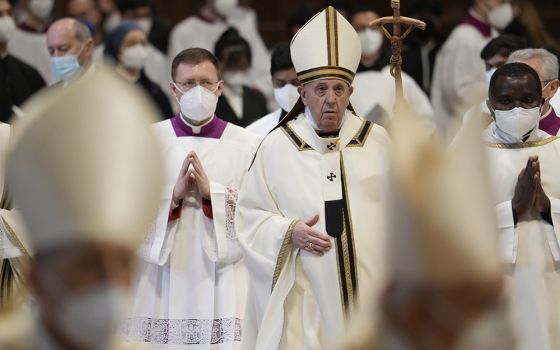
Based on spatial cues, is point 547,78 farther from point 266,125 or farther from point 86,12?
point 86,12

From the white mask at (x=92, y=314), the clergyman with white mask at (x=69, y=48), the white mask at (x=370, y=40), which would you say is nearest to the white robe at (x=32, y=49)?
the clergyman with white mask at (x=69, y=48)

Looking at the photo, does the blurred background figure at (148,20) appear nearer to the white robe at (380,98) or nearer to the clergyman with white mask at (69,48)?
the clergyman with white mask at (69,48)

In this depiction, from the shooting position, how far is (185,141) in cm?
775

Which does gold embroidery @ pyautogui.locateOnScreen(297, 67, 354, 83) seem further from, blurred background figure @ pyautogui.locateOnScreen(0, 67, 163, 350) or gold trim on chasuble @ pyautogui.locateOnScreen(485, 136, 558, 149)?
blurred background figure @ pyautogui.locateOnScreen(0, 67, 163, 350)

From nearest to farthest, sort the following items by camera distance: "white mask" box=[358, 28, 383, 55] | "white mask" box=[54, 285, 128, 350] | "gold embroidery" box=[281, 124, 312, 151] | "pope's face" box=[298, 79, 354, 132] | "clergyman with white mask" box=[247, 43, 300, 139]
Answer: "white mask" box=[54, 285, 128, 350] < "pope's face" box=[298, 79, 354, 132] < "gold embroidery" box=[281, 124, 312, 151] < "clergyman with white mask" box=[247, 43, 300, 139] < "white mask" box=[358, 28, 383, 55]

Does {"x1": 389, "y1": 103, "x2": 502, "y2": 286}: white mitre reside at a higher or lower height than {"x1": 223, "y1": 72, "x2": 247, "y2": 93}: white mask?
lower

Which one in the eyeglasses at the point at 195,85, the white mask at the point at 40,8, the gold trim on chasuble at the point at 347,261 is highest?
the white mask at the point at 40,8

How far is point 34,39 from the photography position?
40.6ft

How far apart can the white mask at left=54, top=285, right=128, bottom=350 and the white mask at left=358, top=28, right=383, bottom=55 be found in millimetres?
8453

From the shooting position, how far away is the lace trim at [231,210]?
7.50 metres

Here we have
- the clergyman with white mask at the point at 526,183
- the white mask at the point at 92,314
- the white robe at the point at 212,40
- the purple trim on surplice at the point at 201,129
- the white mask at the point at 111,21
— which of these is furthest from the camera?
the white mask at the point at 111,21

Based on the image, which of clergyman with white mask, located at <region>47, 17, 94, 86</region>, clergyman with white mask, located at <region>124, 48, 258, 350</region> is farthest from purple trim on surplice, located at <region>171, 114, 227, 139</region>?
clergyman with white mask, located at <region>47, 17, 94, 86</region>

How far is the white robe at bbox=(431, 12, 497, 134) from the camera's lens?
1170 centimetres

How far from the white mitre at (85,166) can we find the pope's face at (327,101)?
3.93m
